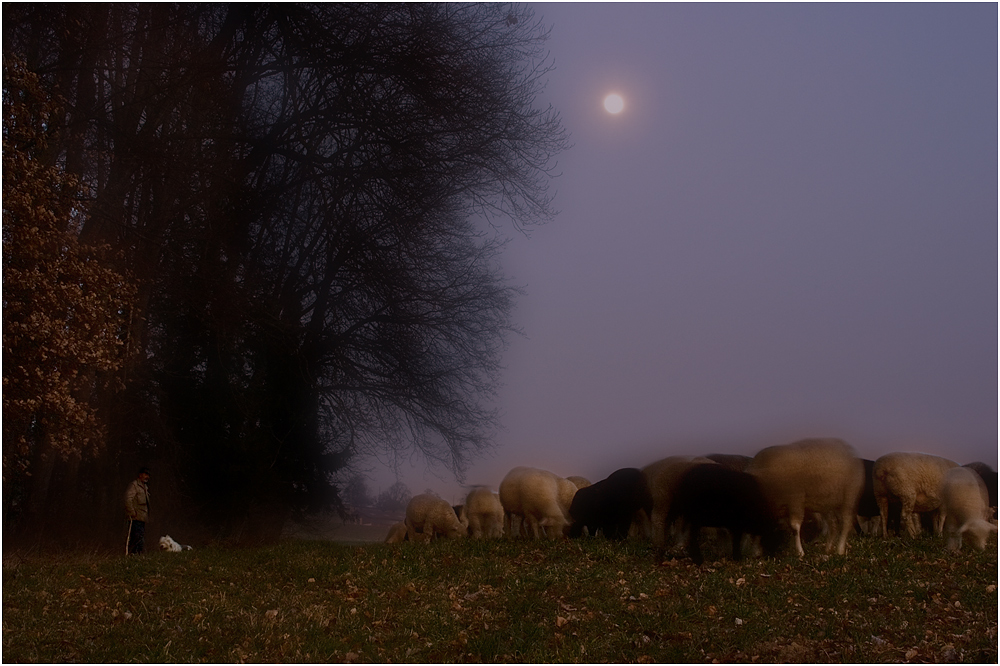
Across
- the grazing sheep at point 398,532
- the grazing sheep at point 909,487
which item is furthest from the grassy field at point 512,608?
the grazing sheep at point 398,532

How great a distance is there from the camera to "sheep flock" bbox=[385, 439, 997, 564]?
29.1 ft

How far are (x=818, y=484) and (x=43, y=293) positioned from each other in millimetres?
8828

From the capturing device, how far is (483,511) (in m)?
13.0

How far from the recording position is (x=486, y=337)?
12016 millimetres

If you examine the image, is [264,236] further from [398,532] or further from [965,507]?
[965,507]

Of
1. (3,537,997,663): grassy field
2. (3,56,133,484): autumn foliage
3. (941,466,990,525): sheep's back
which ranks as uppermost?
(3,56,133,484): autumn foliage

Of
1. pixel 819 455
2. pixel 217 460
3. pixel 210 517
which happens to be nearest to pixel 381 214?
pixel 217 460

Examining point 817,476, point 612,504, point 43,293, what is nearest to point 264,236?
point 43,293

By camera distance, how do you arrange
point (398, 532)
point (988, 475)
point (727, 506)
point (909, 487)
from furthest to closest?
point (398, 532), point (988, 475), point (909, 487), point (727, 506)

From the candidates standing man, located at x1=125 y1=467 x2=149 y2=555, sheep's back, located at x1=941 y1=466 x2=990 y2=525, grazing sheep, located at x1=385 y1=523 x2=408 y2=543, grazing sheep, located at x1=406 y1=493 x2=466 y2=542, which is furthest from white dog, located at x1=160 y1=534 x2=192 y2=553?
sheep's back, located at x1=941 y1=466 x2=990 y2=525

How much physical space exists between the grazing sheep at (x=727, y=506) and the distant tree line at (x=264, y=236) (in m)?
3.60

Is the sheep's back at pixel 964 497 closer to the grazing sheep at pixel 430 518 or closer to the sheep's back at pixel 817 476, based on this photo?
the sheep's back at pixel 817 476

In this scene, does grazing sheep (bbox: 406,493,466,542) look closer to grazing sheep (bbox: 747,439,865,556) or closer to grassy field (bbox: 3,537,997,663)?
grassy field (bbox: 3,537,997,663)

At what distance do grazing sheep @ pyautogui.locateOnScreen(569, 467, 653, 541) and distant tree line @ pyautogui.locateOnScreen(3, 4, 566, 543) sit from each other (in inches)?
73.9
